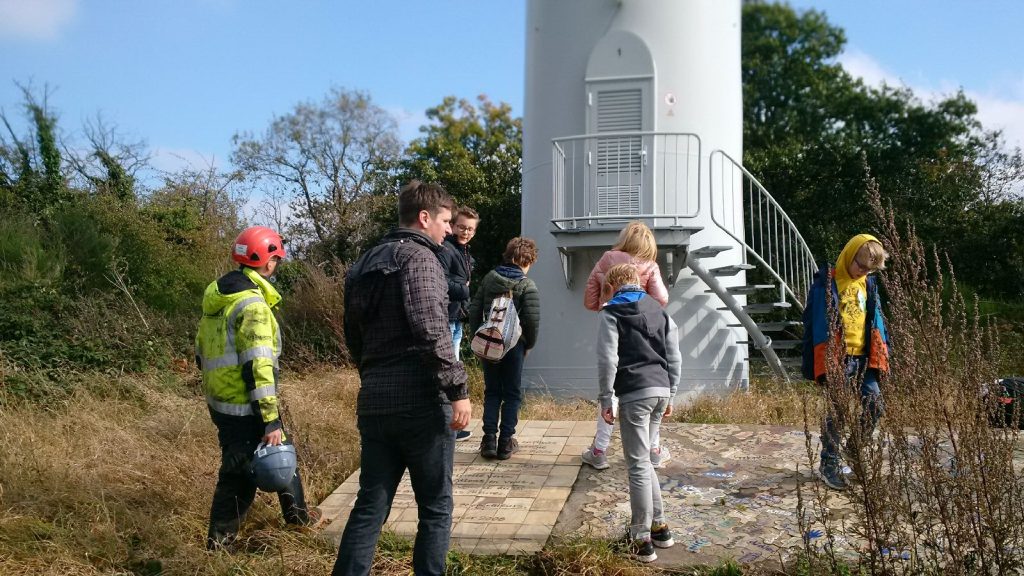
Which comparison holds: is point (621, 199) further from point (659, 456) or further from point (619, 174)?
point (659, 456)

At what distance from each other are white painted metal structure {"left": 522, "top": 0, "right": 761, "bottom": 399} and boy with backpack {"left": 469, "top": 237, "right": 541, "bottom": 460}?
423 cm

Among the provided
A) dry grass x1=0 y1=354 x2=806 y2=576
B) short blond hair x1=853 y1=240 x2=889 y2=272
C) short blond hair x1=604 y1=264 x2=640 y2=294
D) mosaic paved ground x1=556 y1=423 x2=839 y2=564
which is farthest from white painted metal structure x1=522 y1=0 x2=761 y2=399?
short blond hair x1=604 y1=264 x2=640 y2=294

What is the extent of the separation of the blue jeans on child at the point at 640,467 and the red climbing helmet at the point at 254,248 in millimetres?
1965

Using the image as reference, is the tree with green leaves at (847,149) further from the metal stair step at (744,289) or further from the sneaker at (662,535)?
the sneaker at (662,535)

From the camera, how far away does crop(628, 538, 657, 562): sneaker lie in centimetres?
410

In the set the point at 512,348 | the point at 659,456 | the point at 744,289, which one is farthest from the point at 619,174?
the point at 659,456

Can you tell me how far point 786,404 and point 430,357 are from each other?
5676mm

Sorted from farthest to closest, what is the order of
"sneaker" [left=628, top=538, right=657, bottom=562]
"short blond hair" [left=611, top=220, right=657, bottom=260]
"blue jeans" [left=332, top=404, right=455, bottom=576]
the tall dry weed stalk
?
"short blond hair" [left=611, top=220, right=657, bottom=260] → "sneaker" [left=628, top=538, right=657, bottom=562] → "blue jeans" [left=332, top=404, right=455, bottom=576] → the tall dry weed stalk

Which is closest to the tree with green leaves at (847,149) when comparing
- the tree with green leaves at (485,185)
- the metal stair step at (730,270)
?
the metal stair step at (730,270)

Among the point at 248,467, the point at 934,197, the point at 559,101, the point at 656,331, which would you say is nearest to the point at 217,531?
the point at 248,467

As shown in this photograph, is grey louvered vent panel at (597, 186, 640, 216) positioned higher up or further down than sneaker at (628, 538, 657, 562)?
higher up

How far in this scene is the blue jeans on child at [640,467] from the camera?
4.14 metres

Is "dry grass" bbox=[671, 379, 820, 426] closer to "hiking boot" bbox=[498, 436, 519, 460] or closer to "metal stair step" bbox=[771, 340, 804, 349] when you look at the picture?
"metal stair step" bbox=[771, 340, 804, 349]

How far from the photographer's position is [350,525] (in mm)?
3492
